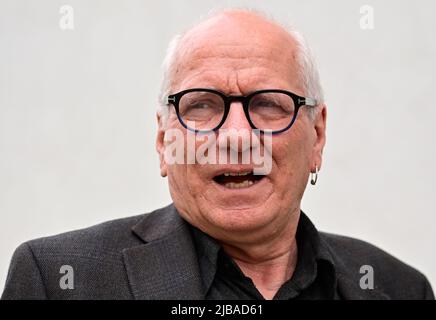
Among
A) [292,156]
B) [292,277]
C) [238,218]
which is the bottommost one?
[292,277]

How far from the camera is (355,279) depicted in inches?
64.7

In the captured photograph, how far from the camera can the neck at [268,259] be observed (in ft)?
4.99

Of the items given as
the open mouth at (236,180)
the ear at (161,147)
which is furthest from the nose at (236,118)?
the ear at (161,147)

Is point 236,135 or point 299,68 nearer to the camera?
point 236,135

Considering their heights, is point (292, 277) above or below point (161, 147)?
below

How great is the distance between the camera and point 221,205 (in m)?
1.41

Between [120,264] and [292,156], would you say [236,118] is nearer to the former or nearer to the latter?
[292,156]

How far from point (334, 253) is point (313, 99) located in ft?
1.41

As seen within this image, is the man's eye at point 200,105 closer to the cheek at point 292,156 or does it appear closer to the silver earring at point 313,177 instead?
the cheek at point 292,156

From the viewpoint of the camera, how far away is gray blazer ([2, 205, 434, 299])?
54.7 inches

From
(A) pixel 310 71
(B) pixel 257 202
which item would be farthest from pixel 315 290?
(A) pixel 310 71

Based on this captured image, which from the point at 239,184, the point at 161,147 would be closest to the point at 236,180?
the point at 239,184

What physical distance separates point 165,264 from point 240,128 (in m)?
0.34

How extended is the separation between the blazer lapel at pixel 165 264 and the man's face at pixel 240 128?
0.19 feet
